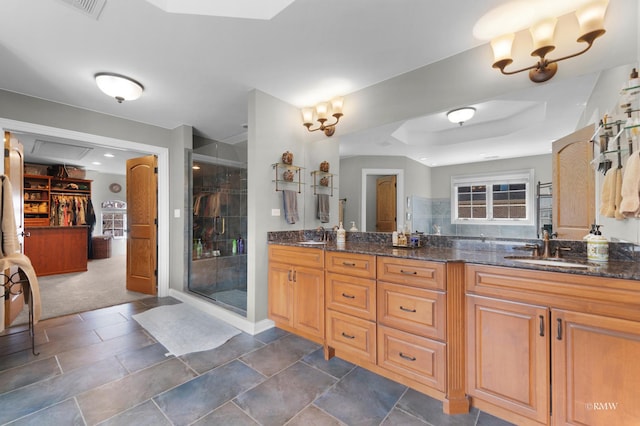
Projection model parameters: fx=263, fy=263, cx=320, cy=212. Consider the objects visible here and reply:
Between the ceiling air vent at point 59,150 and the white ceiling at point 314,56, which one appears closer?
the white ceiling at point 314,56

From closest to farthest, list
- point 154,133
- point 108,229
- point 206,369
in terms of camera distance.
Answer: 1. point 206,369
2. point 154,133
3. point 108,229

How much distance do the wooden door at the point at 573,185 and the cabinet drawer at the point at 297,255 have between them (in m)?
1.69

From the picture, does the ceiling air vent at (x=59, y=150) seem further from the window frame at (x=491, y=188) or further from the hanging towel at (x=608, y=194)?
the hanging towel at (x=608, y=194)

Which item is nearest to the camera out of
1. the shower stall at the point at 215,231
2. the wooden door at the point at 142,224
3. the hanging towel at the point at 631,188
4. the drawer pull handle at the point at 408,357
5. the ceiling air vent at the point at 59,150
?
the hanging towel at the point at 631,188

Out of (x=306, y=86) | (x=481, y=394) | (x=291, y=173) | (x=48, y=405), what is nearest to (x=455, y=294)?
(x=481, y=394)

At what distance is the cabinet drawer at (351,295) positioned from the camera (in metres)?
1.90

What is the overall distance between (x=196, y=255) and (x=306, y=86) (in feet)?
9.01

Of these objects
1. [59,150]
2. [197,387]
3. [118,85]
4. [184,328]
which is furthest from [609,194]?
[59,150]

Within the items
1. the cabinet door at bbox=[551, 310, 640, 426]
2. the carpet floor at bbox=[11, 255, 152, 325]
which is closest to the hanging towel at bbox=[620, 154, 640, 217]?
the cabinet door at bbox=[551, 310, 640, 426]

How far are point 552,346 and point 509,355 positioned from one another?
20cm

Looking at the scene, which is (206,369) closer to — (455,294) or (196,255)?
(455,294)

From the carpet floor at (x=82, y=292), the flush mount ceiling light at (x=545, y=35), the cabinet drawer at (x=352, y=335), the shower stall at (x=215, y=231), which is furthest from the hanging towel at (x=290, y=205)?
the carpet floor at (x=82, y=292)

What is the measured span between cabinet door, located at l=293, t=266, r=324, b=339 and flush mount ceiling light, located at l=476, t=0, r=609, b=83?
203cm

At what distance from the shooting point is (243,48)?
2.04m
